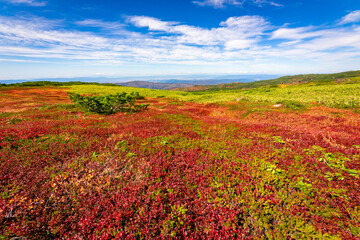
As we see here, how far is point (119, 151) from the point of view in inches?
316

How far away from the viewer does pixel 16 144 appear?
28.1ft

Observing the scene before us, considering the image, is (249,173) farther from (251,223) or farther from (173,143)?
(173,143)

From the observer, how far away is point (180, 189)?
5535 mm

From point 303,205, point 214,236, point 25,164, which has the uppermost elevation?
point 25,164

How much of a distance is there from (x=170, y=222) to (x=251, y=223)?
2362 mm

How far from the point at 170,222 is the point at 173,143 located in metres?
5.28

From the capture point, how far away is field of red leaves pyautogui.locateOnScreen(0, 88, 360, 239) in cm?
408

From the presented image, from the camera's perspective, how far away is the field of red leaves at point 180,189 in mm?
4082

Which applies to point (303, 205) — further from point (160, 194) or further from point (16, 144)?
point (16, 144)

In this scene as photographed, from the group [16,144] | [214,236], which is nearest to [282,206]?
[214,236]

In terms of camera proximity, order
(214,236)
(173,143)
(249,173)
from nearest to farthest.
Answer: (214,236) → (249,173) → (173,143)

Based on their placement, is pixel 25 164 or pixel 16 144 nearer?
pixel 25 164

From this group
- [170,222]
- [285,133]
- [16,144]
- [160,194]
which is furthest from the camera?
[285,133]

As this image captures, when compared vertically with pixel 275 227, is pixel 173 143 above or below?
above
